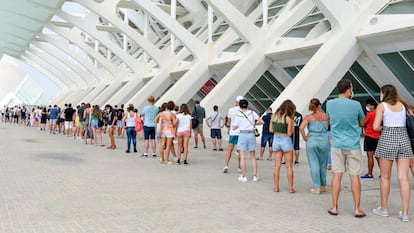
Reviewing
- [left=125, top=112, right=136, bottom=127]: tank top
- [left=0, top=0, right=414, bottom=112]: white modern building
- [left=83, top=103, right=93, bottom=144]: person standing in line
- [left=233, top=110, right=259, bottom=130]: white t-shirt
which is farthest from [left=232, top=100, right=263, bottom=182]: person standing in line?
[left=83, top=103, right=93, bottom=144]: person standing in line

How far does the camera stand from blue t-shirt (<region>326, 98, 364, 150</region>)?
16.1ft

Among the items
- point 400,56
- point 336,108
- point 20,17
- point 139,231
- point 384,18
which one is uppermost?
point 20,17

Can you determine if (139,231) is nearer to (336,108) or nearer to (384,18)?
(336,108)

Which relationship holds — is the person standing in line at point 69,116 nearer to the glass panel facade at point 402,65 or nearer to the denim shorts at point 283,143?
the glass panel facade at point 402,65

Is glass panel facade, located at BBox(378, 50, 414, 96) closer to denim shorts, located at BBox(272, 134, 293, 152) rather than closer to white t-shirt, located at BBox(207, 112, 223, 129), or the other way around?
white t-shirt, located at BBox(207, 112, 223, 129)

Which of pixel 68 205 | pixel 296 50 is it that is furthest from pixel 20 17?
pixel 68 205

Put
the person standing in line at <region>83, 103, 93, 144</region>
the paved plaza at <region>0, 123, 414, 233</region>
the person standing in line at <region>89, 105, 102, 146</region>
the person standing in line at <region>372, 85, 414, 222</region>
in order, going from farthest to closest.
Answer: the person standing in line at <region>83, 103, 93, 144</region> < the person standing in line at <region>89, 105, 102, 146</region> < the person standing in line at <region>372, 85, 414, 222</region> < the paved plaza at <region>0, 123, 414, 233</region>

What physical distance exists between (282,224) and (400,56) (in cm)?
1221

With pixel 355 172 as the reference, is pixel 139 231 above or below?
below

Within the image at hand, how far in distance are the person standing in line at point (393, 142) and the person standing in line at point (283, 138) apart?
5.28 feet

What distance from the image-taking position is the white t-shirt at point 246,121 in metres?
7.06

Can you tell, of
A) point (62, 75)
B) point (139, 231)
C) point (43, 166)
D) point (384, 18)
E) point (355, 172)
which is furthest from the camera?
point (62, 75)

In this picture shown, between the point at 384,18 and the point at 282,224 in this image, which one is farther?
the point at 384,18

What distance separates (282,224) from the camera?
4.42 m
